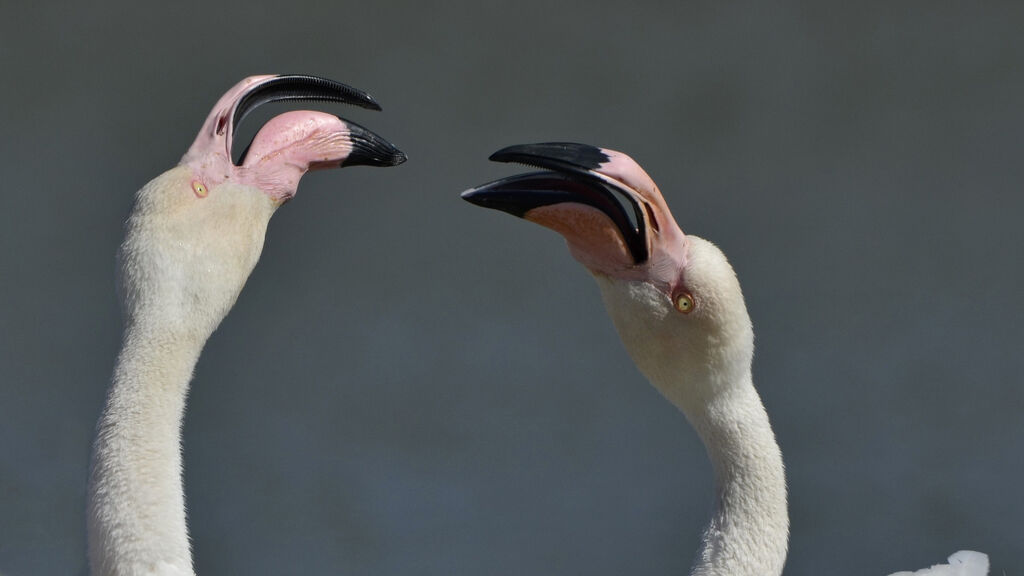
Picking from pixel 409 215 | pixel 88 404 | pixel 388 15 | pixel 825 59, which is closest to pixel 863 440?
pixel 825 59

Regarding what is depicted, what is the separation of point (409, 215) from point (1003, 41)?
1609mm

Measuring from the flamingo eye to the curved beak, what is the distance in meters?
0.61

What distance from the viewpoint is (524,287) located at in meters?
4.69

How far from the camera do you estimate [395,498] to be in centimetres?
466

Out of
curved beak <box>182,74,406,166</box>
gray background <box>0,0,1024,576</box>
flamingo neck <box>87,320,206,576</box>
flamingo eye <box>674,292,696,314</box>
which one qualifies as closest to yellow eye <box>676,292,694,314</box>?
flamingo eye <box>674,292,696,314</box>

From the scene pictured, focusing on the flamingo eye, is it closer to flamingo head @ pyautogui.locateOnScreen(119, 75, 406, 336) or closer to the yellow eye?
the yellow eye

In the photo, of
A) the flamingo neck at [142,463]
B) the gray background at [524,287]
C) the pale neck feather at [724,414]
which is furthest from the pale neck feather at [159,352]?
the gray background at [524,287]

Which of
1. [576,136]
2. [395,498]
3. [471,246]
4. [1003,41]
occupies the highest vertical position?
[1003,41]

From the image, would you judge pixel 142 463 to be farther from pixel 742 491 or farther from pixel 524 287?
pixel 524 287

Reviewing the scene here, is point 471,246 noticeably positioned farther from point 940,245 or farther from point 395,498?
point 940,245

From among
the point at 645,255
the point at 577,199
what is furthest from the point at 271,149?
the point at 645,255

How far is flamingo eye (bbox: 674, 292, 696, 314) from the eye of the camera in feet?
8.63

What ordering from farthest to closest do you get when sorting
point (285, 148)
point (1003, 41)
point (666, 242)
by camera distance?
point (1003, 41) < point (285, 148) < point (666, 242)

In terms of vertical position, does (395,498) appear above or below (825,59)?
below
